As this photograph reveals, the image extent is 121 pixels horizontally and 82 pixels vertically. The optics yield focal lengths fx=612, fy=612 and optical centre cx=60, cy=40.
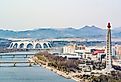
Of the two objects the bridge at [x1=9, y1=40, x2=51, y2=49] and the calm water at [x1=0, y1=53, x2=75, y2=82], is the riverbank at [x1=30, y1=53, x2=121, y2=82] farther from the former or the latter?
the bridge at [x1=9, y1=40, x2=51, y2=49]

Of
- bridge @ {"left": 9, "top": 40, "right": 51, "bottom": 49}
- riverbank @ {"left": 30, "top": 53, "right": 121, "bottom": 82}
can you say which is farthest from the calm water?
bridge @ {"left": 9, "top": 40, "right": 51, "bottom": 49}

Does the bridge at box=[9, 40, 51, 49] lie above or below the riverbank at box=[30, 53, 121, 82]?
below

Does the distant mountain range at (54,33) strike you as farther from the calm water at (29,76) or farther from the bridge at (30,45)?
the calm water at (29,76)

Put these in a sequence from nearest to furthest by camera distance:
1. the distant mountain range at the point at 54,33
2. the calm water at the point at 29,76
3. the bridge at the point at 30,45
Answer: the calm water at the point at 29,76, the bridge at the point at 30,45, the distant mountain range at the point at 54,33

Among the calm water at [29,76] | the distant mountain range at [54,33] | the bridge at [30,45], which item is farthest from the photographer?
the distant mountain range at [54,33]

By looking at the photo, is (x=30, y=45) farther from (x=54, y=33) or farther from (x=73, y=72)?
(x=73, y=72)

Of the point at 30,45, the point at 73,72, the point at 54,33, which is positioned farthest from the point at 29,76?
the point at 54,33

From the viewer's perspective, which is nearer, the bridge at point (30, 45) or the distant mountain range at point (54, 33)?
the bridge at point (30, 45)

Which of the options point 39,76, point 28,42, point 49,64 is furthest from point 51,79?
point 28,42

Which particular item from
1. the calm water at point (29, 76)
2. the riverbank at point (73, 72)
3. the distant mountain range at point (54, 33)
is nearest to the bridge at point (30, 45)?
the distant mountain range at point (54, 33)

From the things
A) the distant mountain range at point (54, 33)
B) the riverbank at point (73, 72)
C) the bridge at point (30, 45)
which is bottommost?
the bridge at point (30, 45)

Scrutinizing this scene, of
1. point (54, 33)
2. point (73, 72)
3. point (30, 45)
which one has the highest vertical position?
point (54, 33)
